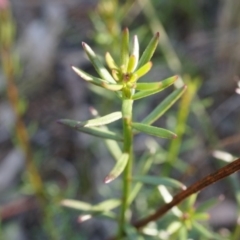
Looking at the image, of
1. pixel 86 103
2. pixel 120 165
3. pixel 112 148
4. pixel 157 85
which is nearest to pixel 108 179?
pixel 120 165

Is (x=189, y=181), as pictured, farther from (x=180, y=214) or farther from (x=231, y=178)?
(x=180, y=214)

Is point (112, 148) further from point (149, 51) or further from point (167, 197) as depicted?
point (149, 51)

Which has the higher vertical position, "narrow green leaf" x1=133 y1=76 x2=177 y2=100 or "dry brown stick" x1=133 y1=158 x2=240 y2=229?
"narrow green leaf" x1=133 y1=76 x2=177 y2=100

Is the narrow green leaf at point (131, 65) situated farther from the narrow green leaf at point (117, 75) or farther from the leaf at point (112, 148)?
the leaf at point (112, 148)

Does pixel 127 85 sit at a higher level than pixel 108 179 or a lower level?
higher

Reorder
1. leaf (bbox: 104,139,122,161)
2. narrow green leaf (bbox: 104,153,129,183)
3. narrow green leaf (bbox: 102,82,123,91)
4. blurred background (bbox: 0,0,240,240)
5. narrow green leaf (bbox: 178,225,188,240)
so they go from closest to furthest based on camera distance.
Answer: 1. narrow green leaf (bbox: 102,82,123,91)
2. narrow green leaf (bbox: 104,153,129,183)
3. narrow green leaf (bbox: 178,225,188,240)
4. leaf (bbox: 104,139,122,161)
5. blurred background (bbox: 0,0,240,240)

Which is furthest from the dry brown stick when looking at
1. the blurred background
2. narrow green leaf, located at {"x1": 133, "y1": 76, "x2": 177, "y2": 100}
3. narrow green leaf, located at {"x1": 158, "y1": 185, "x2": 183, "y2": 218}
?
the blurred background

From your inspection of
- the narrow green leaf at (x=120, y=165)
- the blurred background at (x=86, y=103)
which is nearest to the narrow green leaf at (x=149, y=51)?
the narrow green leaf at (x=120, y=165)

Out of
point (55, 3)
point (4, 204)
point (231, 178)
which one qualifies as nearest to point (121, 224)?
point (231, 178)

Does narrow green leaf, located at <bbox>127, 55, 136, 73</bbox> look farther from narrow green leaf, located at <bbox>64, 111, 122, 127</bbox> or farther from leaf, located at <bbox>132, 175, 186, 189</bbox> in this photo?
leaf, located at <bbox>132, 175, 186, 189</bbox>
